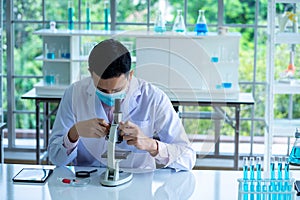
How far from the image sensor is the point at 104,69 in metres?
2.43

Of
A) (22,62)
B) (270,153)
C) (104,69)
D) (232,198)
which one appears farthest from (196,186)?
(22,62)

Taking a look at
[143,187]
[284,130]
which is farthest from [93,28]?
[143,187]

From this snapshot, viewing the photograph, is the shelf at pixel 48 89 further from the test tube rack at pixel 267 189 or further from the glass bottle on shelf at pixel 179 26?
the test tube rack at pixel 267 189

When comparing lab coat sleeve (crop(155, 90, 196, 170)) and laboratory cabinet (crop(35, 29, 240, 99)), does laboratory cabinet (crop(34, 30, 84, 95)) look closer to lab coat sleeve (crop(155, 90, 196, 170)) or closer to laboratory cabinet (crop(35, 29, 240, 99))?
laboratory cabinet (crop(35, 29, 240, 99))

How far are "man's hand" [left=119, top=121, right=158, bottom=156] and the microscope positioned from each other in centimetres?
3

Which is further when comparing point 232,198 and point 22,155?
point 22,155

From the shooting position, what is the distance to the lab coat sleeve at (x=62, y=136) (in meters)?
2.58

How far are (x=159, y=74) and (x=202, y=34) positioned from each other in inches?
17.1

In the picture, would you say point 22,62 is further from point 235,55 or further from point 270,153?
point 270,153

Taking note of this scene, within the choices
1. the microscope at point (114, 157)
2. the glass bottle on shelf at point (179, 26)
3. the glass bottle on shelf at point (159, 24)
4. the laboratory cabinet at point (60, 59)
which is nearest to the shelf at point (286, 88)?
the glass bottle on shelf at point (179, 26)

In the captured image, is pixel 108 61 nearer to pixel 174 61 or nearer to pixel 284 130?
pixel 174 61

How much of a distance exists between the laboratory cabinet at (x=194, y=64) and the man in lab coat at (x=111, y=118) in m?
1.53

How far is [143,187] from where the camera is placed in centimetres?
234

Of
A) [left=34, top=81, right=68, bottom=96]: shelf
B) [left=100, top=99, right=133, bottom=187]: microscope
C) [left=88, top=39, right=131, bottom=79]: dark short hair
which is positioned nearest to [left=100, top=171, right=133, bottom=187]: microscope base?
[left=100, top=99, right=133, bottom=187]: microscope
